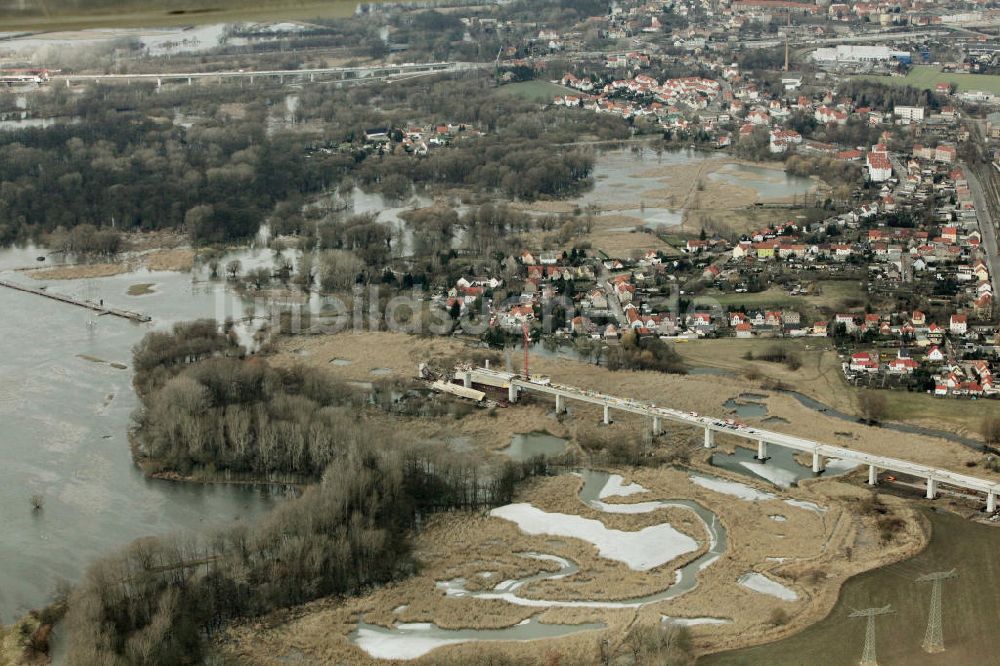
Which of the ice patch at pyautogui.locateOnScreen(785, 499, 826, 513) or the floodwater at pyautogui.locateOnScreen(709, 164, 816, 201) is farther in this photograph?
the floodwater at pyautogui.locateOnScreen(709, 164, 816, 201)

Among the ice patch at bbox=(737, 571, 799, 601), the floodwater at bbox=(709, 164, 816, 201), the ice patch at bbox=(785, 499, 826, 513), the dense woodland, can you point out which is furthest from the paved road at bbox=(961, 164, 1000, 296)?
the ice patch at bbox=(737, 571, 799, 601)

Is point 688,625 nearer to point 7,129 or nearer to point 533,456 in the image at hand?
point 533,456

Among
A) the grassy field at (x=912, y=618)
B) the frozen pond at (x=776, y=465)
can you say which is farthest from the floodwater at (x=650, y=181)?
the grassy field at (x=912, y=618)

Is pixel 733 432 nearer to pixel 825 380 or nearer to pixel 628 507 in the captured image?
pixel 628 507

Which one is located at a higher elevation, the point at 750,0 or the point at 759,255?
the point at 750,0

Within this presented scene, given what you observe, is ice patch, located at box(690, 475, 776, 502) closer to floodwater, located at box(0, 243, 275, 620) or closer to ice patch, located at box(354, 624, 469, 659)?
ice patch, located at box(354, 624, 469, 659)

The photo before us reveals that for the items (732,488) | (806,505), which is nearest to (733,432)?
(732,488)

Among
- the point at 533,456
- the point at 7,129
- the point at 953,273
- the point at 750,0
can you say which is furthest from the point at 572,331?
the point at 750,0
